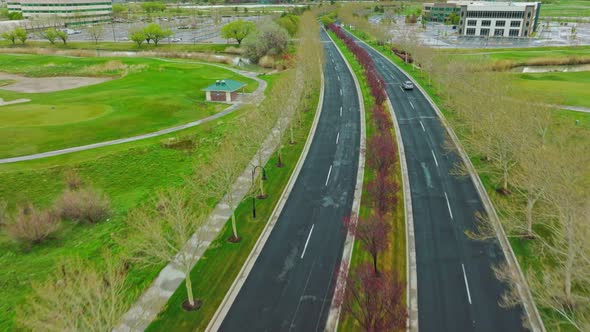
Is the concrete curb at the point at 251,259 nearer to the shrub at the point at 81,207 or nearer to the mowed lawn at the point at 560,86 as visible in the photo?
the shrub at the point at 81,207

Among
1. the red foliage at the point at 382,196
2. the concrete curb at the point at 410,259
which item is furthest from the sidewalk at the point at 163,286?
the concrete curb at the point at 410,259

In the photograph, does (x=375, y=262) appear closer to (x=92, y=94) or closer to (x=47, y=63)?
(x=92, y=94)

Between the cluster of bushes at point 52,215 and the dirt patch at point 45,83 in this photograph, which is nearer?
the cluster of bushes at point 52,215

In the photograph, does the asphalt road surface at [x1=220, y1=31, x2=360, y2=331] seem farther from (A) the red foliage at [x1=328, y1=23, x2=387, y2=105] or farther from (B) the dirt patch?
(B) the dirt patch

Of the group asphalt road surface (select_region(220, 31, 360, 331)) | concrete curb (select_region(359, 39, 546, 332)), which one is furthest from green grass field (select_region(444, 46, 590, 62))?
asphalt road surface (select_region(220, 31, 360, 331))

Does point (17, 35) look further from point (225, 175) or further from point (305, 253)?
point (305, 253)
